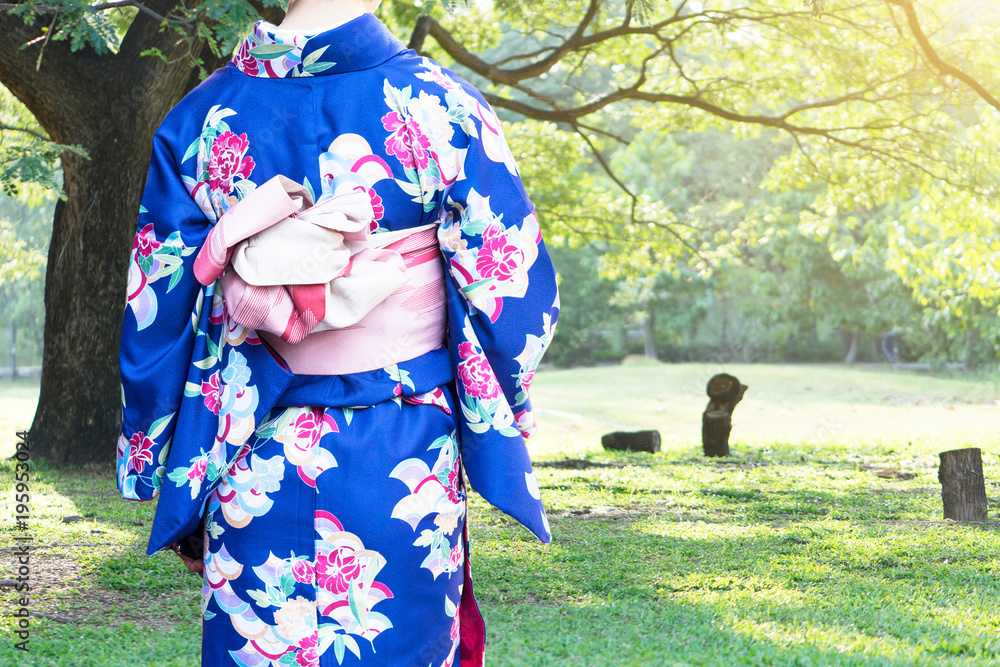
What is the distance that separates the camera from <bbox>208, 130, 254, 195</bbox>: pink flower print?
5.43 feet

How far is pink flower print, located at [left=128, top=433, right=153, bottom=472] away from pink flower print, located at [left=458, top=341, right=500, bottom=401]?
60 centimetres

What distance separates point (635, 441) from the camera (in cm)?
866

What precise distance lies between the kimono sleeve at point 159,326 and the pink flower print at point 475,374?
0.50m

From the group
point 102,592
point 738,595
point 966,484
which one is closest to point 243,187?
point 102,592

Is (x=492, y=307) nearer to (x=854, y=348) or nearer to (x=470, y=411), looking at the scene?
(x=470, y=411)

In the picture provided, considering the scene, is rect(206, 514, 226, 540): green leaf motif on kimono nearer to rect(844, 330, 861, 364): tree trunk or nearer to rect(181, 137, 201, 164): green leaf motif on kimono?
rect(181, 137, 201, 164): green leaf motif on kimono

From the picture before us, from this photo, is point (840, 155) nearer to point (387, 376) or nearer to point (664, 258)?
point (664, 258)

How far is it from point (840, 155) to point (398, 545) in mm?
8493

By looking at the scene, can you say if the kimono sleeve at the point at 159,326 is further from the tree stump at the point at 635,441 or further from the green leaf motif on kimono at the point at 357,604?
the tree stump at the point at 635,441

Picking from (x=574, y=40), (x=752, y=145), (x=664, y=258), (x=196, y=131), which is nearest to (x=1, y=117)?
(x=574, y=40)

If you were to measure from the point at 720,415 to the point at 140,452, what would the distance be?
7.08 m

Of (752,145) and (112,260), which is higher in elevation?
(752,145)

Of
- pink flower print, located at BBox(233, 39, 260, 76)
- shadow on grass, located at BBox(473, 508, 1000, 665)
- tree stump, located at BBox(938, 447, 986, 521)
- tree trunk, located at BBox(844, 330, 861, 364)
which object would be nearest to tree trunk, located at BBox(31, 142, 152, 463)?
shadow on grass, located at BBox(473, 508, 1000, 665)

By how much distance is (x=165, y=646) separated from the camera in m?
3.17
